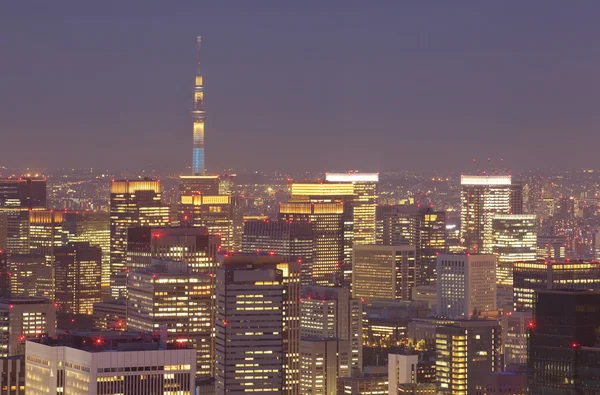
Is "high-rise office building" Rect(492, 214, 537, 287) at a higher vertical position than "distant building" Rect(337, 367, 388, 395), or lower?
higher

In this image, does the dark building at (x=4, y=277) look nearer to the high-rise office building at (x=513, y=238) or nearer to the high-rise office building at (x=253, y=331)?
the high-rise office building at (x=253, y=331)

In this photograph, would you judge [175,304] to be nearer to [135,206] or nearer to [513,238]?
[135,206]

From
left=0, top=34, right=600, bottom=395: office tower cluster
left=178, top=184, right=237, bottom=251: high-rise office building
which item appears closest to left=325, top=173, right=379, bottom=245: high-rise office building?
left=0, top=34, right=600, bottom=395: office tower cluster

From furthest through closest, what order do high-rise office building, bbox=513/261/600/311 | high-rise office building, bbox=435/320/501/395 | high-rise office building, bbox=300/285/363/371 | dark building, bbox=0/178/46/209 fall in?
dark building, bbox=0/178/46/209 → high-rise office building, bbox=513/261/600/311 → high-rise office building, bbox=300/285/363/371 → high-rise office building, bbox=435/320/501/395

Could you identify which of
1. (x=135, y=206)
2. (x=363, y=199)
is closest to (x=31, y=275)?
(x=135, y=206)

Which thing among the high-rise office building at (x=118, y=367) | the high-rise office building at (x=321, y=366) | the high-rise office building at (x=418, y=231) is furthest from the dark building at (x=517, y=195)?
the high-rise office building at (x=118, y=367)

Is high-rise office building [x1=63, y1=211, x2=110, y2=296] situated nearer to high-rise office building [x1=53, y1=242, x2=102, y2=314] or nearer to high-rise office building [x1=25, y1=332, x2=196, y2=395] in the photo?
high-rise office building [x1=53, y1=242, x2=102, y2=314]

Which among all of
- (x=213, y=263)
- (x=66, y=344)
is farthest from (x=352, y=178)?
(x=66, y=344)
